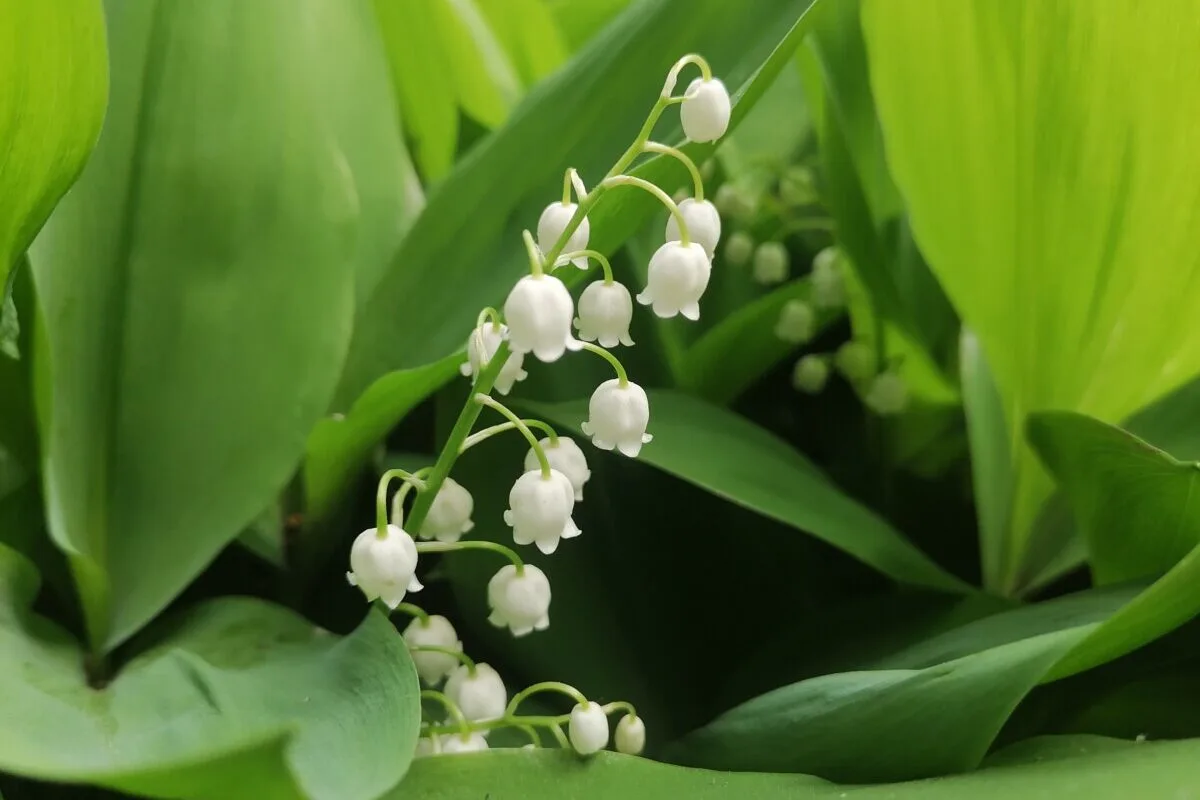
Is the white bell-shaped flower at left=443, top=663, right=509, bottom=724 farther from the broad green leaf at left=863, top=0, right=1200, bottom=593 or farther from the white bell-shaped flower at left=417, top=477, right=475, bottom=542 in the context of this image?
the broad green leaf at left=863, top=0, right=1200, bottom=593

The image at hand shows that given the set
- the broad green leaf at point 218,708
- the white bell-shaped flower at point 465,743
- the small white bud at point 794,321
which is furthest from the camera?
the small white bud at point 794,321

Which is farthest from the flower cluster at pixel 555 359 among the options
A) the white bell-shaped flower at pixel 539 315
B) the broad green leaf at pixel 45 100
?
the broad green leaf at pixel 45 100

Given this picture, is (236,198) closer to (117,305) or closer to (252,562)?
(117,305)

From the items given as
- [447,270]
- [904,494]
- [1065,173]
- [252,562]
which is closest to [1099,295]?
[1065,173]

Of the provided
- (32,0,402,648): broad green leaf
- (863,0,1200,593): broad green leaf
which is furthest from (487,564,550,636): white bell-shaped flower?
(863,0,1200,593): broad green leaf

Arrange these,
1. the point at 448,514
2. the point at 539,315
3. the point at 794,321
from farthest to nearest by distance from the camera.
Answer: the point at 794,321 → the point at 448,514 → the point at 539,315

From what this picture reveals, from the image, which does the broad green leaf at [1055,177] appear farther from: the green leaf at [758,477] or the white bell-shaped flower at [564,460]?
the white bell-shaped flower at [564,460]

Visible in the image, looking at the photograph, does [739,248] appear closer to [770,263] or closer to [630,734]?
[770,263]

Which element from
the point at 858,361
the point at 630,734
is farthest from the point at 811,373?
the point at 630,734
